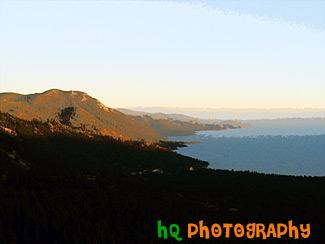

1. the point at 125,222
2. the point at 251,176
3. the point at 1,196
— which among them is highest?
the point at 1,196

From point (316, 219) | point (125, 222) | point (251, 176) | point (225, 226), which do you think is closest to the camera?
point (125, 222)

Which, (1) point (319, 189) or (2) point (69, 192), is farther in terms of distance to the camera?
(1) point (319, 189)

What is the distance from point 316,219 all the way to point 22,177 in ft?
267

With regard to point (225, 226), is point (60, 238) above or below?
above

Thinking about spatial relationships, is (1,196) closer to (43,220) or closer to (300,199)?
(43,220)

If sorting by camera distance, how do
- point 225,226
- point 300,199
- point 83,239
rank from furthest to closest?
point 300,199 < point 225,226 < point 83,239

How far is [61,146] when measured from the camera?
19838 centimetres

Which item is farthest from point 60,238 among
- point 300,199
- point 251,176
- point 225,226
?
point 251,176

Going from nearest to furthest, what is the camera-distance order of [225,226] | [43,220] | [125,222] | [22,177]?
[43,220] < [125,222] < [225,226] < [22,177]

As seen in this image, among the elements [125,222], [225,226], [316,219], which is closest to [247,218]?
[225,226]

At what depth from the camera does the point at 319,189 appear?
12312cm

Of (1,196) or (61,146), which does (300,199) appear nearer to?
(1,196)

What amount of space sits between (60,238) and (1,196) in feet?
63.5

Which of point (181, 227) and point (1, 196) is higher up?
point (1, 196)
